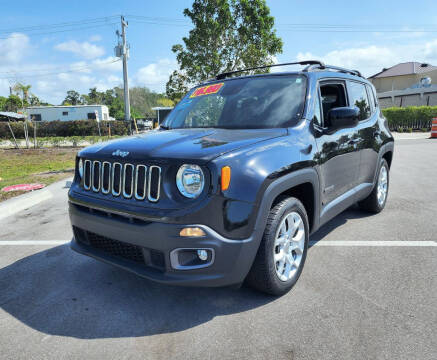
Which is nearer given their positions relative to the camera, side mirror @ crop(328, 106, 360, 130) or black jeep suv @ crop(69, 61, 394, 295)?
black jeep suv @ crop(69, 61, 394, 295)

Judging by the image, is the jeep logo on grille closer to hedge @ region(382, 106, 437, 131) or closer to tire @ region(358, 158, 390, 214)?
tire @ region(358, 158, 390, 214)

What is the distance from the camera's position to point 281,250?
287 centimetres

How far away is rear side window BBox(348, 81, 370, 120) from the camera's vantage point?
4180 millimetres

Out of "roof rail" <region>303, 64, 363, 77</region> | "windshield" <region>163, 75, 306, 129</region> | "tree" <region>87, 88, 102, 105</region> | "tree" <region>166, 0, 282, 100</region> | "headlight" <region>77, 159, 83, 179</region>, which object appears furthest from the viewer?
"tree" <region>87, 88, 102, 105</region>

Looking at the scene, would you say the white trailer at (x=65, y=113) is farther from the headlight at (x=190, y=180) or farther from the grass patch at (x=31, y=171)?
the headlight at (x=190, y=180)

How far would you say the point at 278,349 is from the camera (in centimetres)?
224

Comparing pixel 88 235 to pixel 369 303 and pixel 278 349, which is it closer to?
pixel 278 349

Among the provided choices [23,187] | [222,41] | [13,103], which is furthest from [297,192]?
[13,103]

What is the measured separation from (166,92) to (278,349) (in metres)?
13.9

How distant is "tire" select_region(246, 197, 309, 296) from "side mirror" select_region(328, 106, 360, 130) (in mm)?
935

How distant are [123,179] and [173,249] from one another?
2.26ft

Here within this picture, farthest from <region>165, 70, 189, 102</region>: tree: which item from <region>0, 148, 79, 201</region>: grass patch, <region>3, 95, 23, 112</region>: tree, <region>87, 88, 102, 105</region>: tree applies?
<region>87, 88, 102, 105</region>: tree

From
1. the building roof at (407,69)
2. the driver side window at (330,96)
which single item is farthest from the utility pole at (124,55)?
the building roof at (407,69)

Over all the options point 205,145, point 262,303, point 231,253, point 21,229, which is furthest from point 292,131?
point 21,229
